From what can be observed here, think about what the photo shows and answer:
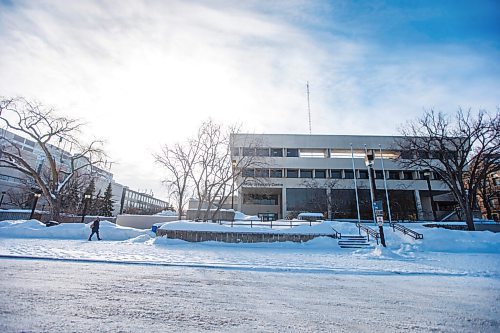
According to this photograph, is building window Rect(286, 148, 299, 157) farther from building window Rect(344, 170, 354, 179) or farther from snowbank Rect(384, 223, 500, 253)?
snowbank Rect(384, 223, 500, 253)

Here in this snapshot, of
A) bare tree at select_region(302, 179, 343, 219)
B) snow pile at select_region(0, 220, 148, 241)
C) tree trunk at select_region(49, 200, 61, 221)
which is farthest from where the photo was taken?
bare tree at select_region(302, 179, 343, 219)

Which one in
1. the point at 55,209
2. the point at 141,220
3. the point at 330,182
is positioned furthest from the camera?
the point at 330,182

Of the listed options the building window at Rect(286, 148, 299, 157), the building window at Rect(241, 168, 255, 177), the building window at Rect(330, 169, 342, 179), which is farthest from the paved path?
the building window at Rect(286, 148, 299, 157)

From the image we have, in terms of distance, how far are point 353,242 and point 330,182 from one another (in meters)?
25.1

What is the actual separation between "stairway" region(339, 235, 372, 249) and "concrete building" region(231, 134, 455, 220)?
20.7 meters

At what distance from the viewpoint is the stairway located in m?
16.3

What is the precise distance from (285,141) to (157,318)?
144 feet

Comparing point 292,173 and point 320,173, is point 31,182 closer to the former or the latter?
point 292,173

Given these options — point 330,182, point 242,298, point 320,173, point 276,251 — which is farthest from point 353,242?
point 320,173

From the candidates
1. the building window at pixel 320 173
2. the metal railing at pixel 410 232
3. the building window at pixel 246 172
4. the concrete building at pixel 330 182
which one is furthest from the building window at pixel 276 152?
the metal railing at pixel 410 232

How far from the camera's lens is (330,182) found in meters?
41.5

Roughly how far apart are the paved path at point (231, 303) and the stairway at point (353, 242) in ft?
30.8

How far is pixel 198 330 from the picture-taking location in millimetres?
3193

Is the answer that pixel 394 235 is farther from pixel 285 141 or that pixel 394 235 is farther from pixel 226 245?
pixel 285 141
